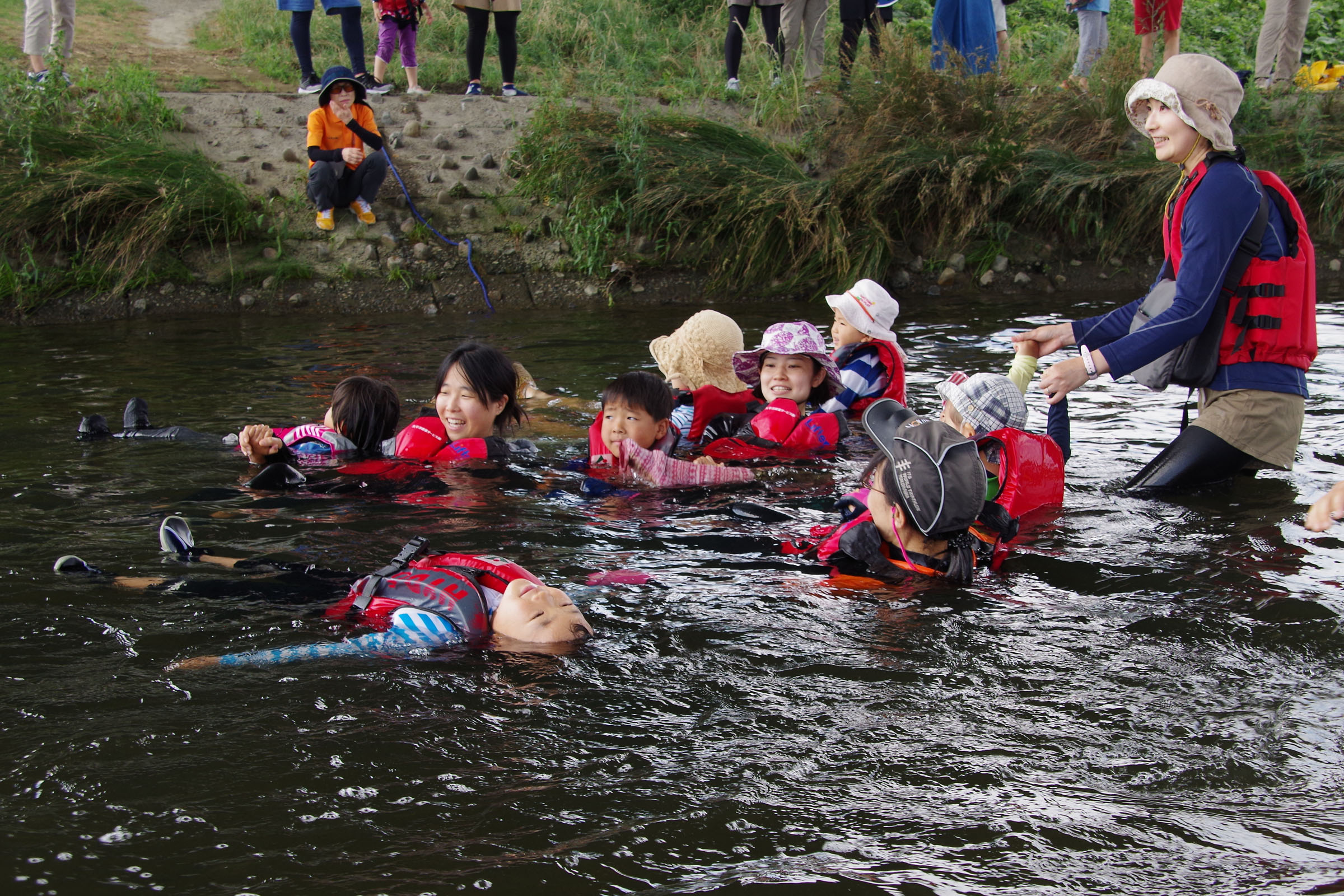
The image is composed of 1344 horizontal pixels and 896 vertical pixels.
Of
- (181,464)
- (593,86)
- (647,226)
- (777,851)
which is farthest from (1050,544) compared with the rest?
(593,86)

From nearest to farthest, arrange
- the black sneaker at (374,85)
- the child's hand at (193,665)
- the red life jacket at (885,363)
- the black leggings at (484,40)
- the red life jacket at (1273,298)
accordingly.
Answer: the child's hand at (193,665)
the red life jacket at (1273,298)
the red life jacket at (885,363)
the black leggings at (484,40)
the black sneaker at (374,85)

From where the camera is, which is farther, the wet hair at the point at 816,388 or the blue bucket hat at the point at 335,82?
the blue bucket hat at the point at 335,82

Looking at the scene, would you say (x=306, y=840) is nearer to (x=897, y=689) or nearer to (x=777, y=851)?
(x=777, y=851)

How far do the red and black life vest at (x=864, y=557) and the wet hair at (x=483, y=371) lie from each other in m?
2.04

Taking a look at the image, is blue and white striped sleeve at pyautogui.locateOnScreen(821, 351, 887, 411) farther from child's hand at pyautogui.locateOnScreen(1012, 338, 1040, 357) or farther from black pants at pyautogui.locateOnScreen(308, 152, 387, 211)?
black pants at pyautogui.locateOnScreen(308, 152, 387, 211)

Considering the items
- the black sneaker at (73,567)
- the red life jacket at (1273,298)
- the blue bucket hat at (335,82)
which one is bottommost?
the black sneaker at (73,567)

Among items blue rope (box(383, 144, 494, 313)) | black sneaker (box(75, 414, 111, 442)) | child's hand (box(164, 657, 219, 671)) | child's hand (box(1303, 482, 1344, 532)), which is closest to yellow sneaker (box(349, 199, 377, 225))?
blue rope (box(383, 144, 494, 313))

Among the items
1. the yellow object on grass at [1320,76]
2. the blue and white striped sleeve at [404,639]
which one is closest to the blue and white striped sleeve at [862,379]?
the blue and white striped sleeve at [404,639]

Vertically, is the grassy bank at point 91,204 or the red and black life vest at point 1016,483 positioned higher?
the grassy bank at point 91,204

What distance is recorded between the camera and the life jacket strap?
386 centimetres

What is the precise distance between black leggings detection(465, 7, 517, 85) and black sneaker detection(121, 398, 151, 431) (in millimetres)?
6688

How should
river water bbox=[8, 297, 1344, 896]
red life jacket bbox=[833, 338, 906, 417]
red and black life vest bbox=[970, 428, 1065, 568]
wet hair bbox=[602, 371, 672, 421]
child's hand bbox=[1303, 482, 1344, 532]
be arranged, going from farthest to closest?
red life jacket bbox=[833, 338, 906, 417]
wet hair bbox=[602, 371, 672, 421]
red and black life vest bbox=[970, 428, 1065, 568]
child's hand bbox=[1303, 482, 1344, 532]
river water bbox=[8, 297, 1344, 896]

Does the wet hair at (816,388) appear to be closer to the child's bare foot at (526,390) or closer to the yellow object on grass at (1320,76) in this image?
the child's bare foot at (526,390)

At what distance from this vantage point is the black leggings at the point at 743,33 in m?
11.9
